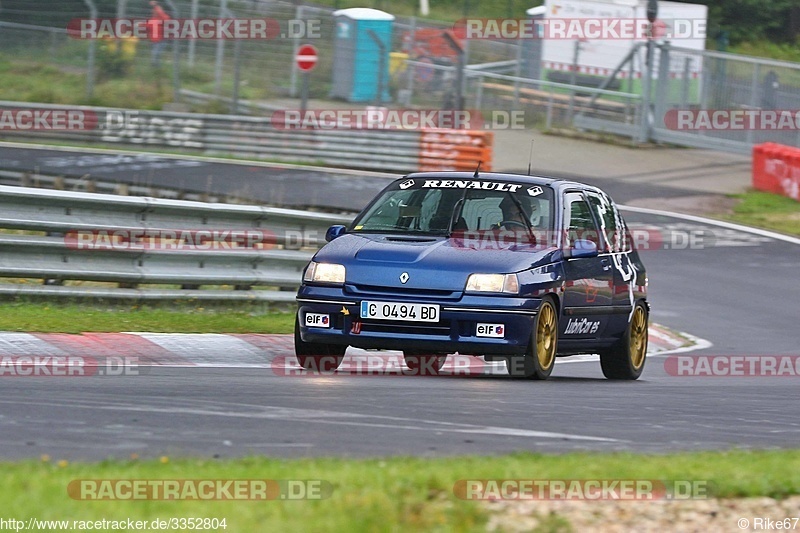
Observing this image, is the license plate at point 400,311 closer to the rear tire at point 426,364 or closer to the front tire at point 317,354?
the front tire at point 317,354

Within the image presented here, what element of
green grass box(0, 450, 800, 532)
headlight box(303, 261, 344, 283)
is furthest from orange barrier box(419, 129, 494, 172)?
green grass box(0, 450, 800, 532)

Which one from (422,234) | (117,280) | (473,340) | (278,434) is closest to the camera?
(278,434)

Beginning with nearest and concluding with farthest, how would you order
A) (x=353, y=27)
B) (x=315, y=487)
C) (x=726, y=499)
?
1. (x=315, y=487)
2. (x=726, y=499)
3. (x=353, y=27)

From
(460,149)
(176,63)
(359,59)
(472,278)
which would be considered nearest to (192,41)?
(176,63)

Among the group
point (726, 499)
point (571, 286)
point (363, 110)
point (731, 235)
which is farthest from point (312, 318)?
point (363, 110)

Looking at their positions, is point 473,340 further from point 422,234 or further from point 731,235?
point 731,235

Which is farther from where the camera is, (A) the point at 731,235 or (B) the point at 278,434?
(A) the point at 731,235

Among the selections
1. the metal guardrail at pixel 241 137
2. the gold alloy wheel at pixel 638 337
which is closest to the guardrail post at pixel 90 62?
the metal guardrail at pixel 241 137

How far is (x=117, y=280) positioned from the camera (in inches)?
478

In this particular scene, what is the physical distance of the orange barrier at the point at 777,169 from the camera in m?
26.7

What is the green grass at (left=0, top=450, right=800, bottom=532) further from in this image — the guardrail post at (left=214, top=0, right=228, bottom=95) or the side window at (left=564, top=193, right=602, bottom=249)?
the guardrail post at (left=214, top=0, right=228, bottom=95)

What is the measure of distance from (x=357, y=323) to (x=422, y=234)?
0.94 meters

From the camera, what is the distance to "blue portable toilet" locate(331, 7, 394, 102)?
33.8 meters

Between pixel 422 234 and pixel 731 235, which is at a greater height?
pixel 422 234
